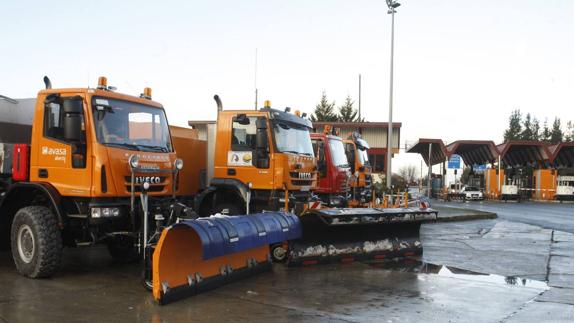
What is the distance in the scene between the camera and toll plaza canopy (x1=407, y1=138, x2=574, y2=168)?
4769 cm

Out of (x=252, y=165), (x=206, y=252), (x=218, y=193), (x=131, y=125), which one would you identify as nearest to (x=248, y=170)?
(x=252, y=165)

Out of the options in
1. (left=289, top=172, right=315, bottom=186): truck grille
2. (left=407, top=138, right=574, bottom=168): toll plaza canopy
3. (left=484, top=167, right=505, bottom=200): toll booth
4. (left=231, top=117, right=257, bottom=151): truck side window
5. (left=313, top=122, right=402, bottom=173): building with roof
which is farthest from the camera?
(left=407, top=138, right=574, bottom=168): toll plaza canopy

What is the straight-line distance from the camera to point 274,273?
882 centimetres

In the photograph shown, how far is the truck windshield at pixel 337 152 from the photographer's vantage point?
47.7 ft

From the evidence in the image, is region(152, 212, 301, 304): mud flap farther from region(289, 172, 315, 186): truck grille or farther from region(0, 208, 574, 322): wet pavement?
region(289, 172, 315, 186): truck grille

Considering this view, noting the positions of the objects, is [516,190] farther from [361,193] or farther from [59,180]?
[59,180]

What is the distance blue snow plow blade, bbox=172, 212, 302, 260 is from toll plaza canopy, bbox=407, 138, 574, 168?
37446mm

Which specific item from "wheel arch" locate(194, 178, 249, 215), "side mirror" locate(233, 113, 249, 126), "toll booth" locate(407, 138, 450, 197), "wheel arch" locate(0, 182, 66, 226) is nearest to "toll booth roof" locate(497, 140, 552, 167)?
"toll booth" locate(407, 138, 450, 197)

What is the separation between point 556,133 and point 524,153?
249 feet

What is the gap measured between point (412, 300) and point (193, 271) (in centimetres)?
289

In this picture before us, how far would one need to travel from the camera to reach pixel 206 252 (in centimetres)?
663

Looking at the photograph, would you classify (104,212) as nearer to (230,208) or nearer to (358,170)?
(230,208)

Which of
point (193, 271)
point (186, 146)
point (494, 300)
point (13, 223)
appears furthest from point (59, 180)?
point (494, 300)

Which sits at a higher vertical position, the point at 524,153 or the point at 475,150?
the point at 475,150
